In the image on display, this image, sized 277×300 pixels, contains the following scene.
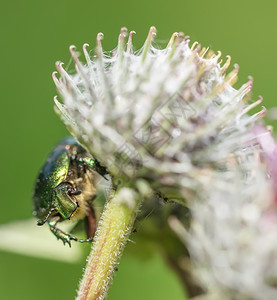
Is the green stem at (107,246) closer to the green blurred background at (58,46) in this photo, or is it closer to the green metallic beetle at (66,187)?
the green metallic beetle at (66,187)

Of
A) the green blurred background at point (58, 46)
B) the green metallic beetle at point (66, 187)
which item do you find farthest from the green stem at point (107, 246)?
the green blurred background at point (58, 46)

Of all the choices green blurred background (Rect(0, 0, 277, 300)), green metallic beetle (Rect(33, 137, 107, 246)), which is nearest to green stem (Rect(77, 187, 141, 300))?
green metallic beetle (Rect(33, 137, 107, 246))

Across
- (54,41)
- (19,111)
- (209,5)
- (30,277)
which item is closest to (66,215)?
(30,277)

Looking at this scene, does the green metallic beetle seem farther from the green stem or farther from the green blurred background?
the green blurred background

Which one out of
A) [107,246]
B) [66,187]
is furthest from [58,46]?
[107,246]

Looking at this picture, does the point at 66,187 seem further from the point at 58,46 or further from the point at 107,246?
the point at 58,46

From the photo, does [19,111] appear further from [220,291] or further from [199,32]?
[220,291]
